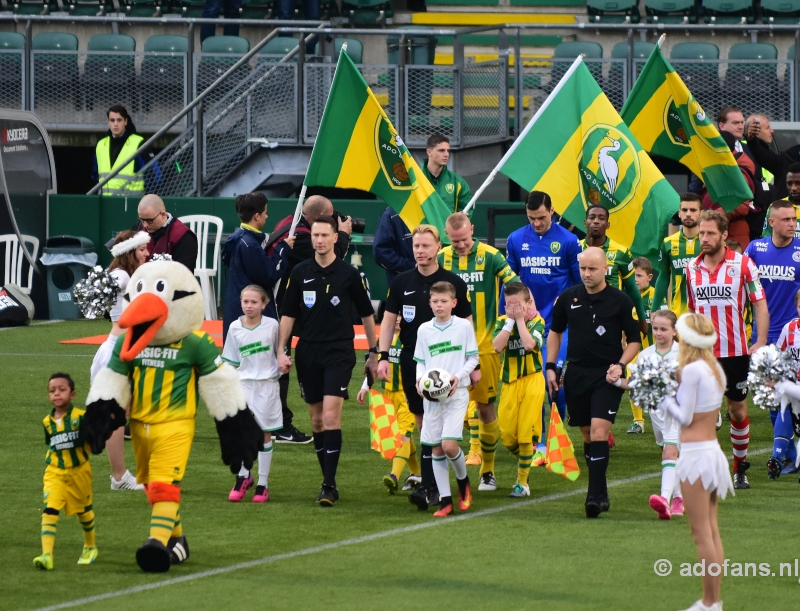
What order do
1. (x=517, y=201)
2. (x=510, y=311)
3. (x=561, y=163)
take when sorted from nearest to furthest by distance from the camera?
(x=510, y=311) < (x=561, y=163) < (x=517, y=201)

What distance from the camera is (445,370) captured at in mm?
8891

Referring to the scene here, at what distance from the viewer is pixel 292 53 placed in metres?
19.5

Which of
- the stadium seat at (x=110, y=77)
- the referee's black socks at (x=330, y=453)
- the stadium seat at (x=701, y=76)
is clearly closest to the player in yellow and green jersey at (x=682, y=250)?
the referee's black socks at (x=330, y=453)

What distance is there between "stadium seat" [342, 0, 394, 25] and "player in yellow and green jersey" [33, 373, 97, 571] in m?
16.5

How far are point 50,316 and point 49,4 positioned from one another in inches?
249

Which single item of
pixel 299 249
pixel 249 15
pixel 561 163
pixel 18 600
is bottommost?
pixel 18 600

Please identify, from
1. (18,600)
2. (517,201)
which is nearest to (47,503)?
(18,600)

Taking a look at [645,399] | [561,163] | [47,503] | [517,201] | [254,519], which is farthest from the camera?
[517,201]

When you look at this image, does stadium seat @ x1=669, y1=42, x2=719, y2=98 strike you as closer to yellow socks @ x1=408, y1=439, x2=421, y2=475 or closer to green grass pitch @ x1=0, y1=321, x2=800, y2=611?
green grass pitch @ x1=0, y1=321, x2=800, y2=611

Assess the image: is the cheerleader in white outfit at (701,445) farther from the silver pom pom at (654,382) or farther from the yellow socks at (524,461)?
the yellow socks at (524,461)

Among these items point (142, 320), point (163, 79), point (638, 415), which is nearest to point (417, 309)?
point (142, 320)

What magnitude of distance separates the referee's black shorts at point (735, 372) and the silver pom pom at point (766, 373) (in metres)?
1.83

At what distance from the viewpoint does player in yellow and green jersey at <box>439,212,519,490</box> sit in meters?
9.81

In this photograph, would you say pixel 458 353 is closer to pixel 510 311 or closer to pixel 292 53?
pixel 510 311
